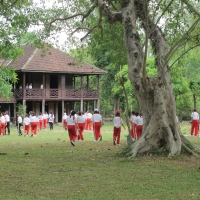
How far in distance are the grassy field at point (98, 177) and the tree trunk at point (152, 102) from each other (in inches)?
21.2

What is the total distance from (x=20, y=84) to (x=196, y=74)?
18.3 m

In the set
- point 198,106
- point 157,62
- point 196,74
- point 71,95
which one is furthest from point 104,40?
point 198,106

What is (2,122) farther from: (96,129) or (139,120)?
(139,120)

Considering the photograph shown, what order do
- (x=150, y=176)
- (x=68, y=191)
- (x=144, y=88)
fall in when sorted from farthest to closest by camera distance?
(x=144, y=88), (x=150, y=176), (x=68, y=191)

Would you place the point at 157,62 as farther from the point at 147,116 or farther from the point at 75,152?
the point at 75,152

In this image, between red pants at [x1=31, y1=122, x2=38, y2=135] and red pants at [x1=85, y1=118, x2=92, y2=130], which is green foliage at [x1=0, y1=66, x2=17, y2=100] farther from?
red pants at [x1=85, y1=118, x2=92, y2=130]

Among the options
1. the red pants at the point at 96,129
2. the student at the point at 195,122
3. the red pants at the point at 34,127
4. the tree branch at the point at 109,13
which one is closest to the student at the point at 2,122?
the red pants at the point at 34,127

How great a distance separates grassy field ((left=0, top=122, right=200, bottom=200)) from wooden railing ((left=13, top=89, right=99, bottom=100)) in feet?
86.0

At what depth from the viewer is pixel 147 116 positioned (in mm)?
13984

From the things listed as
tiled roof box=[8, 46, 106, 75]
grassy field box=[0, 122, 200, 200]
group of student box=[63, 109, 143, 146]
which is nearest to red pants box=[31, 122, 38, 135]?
group of student box=[63, 109, 143, 146]

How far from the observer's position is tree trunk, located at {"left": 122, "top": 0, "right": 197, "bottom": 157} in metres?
13.3

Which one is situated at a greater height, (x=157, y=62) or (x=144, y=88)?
(x=157, y=62)

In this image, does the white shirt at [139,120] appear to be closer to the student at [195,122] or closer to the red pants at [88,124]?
the student at [195,122]

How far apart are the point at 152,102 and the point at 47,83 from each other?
102 feet
